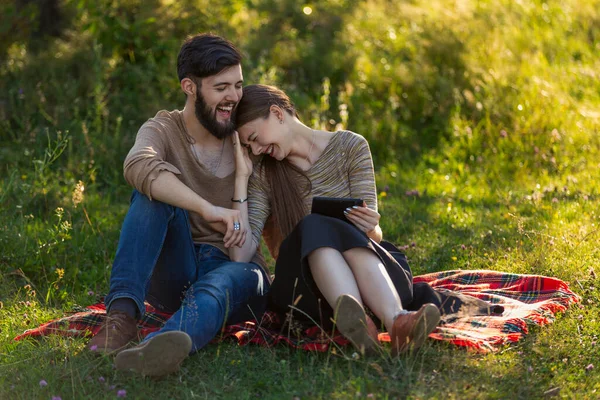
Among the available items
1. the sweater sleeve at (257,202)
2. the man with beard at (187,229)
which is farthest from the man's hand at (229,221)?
the sweater sleeve at (257,202)

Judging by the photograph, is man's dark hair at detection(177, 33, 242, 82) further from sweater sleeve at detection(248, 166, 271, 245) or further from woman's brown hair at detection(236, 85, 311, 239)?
sweater sleeve at detection(248, 166, 271, 245)

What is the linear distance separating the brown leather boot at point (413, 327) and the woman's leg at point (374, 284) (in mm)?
83

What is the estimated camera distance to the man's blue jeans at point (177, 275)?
3.63 meters

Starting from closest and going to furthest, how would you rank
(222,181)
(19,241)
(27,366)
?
(27,366) < (222,181) < (19,241)

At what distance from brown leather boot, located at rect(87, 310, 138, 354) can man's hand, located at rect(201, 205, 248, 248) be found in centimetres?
61

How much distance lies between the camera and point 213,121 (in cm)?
422

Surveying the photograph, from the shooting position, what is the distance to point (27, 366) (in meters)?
3.68

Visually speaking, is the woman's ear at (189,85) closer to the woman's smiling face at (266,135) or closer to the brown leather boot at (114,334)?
the woman's smiling face at (266,135)

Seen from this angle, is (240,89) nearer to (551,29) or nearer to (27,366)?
(27,366)

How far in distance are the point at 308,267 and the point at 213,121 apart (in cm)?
101

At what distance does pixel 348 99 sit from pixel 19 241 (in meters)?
3.65

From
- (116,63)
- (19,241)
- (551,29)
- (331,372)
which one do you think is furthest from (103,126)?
(551,29)

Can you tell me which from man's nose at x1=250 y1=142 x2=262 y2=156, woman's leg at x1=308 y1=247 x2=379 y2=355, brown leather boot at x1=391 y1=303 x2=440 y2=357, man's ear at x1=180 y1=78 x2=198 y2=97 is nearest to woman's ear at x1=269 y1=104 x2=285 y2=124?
man's nose at x1=250 y1=142 x2=262 y2=156

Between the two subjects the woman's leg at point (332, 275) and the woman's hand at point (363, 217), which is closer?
the woman's leg at point (332, 275)
